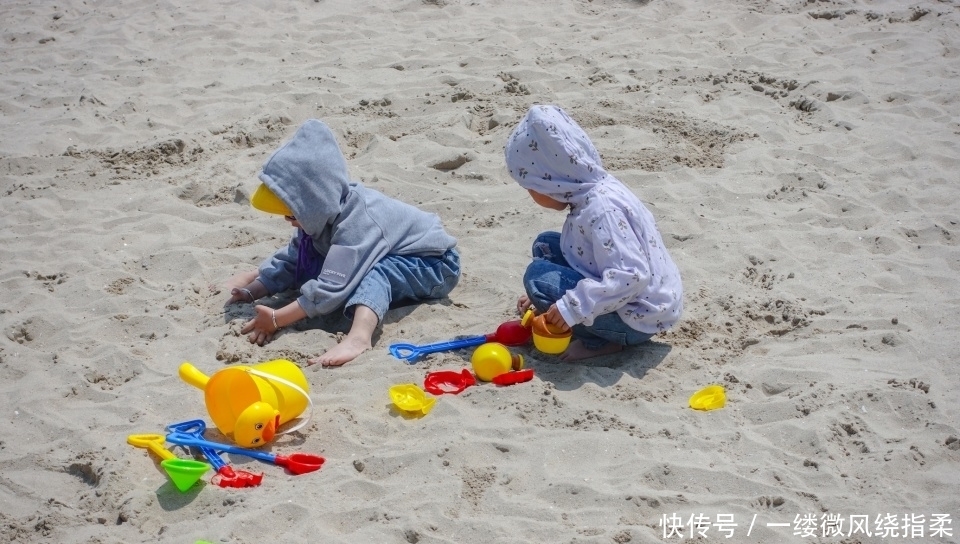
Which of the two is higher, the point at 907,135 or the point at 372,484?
the point at 907,135

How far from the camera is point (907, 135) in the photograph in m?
5.41

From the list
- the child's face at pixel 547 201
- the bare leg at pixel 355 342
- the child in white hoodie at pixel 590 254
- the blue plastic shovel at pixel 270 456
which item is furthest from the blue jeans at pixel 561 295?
the blue plastic shovel at pixel 270 456

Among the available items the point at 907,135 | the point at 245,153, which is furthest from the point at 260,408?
the point at 907,135

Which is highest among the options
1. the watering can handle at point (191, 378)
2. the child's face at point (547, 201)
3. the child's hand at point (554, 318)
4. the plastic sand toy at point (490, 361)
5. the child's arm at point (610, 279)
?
the child's face at point (547, 201)

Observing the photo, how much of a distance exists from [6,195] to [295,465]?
10.2 ft

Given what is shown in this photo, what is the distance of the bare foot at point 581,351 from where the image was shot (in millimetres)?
3791

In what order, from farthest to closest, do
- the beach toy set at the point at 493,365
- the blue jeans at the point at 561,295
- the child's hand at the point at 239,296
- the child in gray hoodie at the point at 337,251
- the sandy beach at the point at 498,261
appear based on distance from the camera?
the child's hand at the point at 239,296 < the child in gray hoodie at the point at 337,251 < the blue jeans at the point at 561,295 < the beach toy set at the point at 493,365 < the sandy beach at the point at 498,261

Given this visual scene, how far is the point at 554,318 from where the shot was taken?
3.59 metres

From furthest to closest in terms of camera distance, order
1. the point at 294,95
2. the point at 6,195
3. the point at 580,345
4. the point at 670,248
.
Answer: the point at 294,95
the point at 6,195
the point at 670,248
the point at 580,345

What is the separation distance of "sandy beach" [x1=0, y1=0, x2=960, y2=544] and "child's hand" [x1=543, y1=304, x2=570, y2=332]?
213mm

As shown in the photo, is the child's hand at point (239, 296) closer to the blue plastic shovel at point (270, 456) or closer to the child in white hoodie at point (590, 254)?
the blue plastic shovel at point (270, 456)

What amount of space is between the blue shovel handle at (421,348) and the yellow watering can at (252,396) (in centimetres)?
53

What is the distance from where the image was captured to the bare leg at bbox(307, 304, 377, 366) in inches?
150

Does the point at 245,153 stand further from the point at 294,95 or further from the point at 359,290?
the point at 359,290
